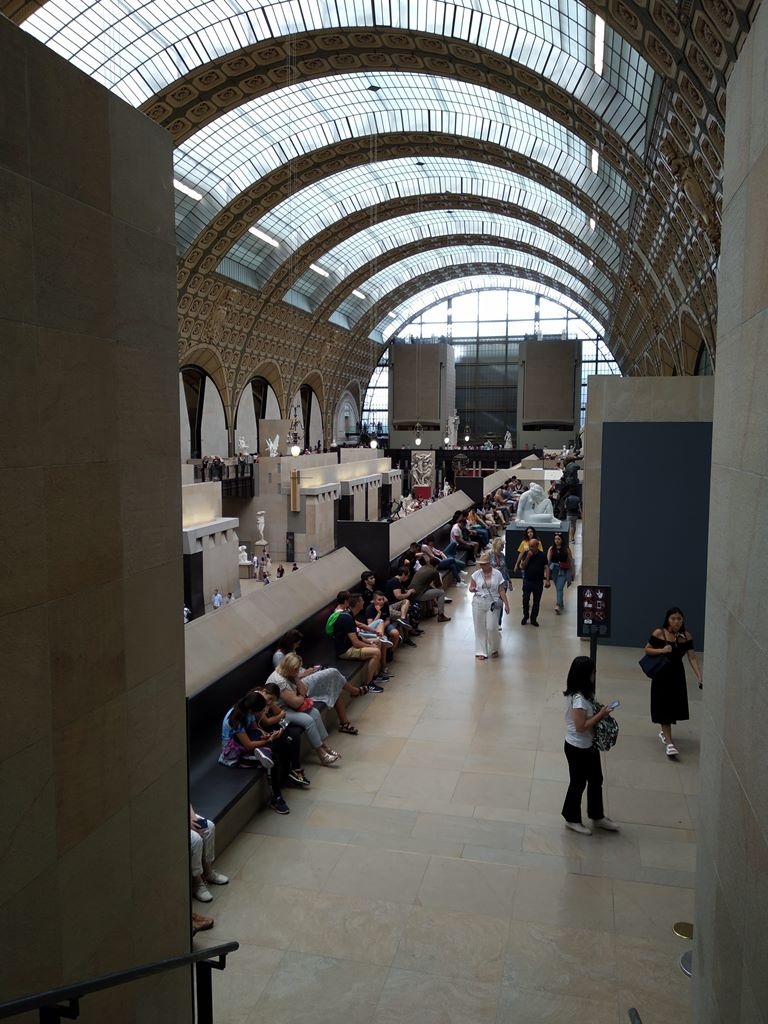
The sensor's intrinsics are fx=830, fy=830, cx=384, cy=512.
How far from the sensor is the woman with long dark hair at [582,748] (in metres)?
5.91

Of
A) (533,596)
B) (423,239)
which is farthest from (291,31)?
(423,239)

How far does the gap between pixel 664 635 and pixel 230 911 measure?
430cm

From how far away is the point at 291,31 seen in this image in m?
21.3

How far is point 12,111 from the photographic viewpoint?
2.72 metres

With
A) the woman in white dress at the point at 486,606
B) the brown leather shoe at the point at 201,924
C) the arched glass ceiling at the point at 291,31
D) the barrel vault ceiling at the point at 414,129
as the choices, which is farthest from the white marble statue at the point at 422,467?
the brown leather shoe at the point at 201,924

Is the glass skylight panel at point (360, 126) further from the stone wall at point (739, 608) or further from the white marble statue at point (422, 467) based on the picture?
the stone wall at point (739, 608)

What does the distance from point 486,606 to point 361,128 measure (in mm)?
24503

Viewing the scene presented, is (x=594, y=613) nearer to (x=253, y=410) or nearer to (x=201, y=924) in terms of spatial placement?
(x=201, y=924)

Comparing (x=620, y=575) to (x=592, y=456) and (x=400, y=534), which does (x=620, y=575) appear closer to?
Answer: (x=592, y=456)

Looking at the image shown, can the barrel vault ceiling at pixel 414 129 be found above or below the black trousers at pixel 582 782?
above

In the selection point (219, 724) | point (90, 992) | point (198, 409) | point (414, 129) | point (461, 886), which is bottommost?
point (461, 886)

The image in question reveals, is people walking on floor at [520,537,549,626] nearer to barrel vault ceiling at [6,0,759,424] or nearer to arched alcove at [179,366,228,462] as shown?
barrel vault ceiling at [6,0,759,424]

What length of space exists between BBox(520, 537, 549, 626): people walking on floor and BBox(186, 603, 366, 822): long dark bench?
3.49 meters

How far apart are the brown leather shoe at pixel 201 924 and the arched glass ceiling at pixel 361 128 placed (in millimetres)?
22453
